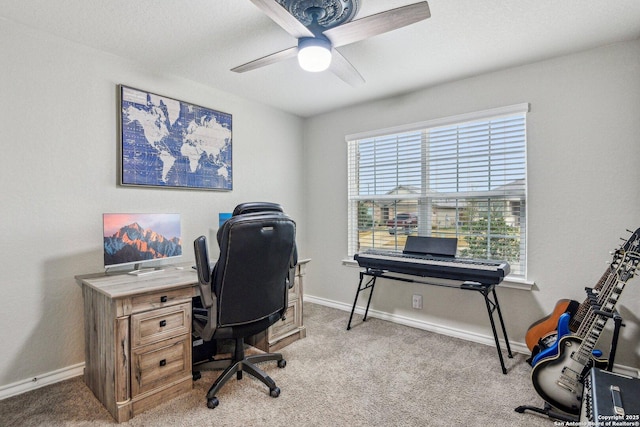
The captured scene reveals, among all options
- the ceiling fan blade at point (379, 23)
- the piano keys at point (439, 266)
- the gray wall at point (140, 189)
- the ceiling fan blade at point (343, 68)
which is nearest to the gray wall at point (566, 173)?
the gray wall at point (140, 189)

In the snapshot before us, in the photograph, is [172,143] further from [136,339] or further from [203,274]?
[136,339]

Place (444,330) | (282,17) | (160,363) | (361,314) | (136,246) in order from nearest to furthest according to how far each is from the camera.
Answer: (282,17), (160,363), (136,246), (444,330), (361,314)

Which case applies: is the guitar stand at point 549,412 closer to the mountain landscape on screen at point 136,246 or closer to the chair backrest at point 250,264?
the chair backrest at point 250,264

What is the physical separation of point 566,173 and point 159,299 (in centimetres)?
300

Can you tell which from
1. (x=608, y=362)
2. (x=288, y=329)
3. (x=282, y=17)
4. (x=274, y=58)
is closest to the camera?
(x=282, y=17)

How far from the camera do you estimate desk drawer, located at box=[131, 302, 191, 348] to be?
6.00ft

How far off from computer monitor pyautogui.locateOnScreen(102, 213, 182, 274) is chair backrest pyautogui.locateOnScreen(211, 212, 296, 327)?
83 centimetres

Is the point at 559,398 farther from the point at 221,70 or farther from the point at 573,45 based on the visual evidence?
the point at 221,70

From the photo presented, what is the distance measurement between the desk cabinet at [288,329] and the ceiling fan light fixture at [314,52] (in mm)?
1586

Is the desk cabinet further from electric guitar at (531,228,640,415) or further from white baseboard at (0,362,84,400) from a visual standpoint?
electric guitar at (531,228,640,415)

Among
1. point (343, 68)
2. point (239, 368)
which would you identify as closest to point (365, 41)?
point (343, 68)

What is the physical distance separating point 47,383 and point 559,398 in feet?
10.3

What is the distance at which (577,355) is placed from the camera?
1.72 meters

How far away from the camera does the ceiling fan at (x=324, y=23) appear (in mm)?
1516
